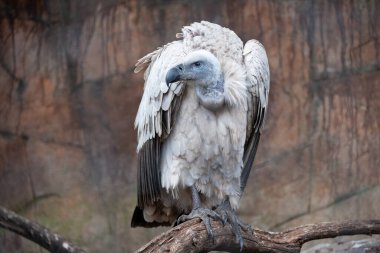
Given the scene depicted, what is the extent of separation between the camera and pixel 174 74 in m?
5.66

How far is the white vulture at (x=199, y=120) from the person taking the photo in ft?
19.1

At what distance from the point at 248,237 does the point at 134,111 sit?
318 cm

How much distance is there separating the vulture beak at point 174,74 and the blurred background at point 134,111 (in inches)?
115

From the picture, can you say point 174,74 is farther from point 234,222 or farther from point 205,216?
point 234,222

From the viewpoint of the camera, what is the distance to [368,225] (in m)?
6.20

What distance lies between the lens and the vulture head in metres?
5.71

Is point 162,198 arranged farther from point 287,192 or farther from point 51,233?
point 287,192

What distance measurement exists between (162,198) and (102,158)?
8.14 ft

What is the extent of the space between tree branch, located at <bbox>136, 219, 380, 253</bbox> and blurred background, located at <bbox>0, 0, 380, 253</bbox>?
7.87 feet

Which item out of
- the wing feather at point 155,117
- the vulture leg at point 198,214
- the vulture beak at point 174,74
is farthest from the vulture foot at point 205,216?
the vulture beak at point 174,74

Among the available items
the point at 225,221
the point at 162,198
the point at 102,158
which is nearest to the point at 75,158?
the point at 102,158

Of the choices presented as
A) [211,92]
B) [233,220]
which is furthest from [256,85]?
[233,220]

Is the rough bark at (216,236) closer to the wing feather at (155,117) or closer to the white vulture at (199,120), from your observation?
the white vulture at (199,120)

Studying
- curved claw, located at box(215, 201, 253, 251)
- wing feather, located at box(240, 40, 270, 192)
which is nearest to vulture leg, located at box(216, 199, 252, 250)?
curved claw, located at box(215, 201, 253, 251)
